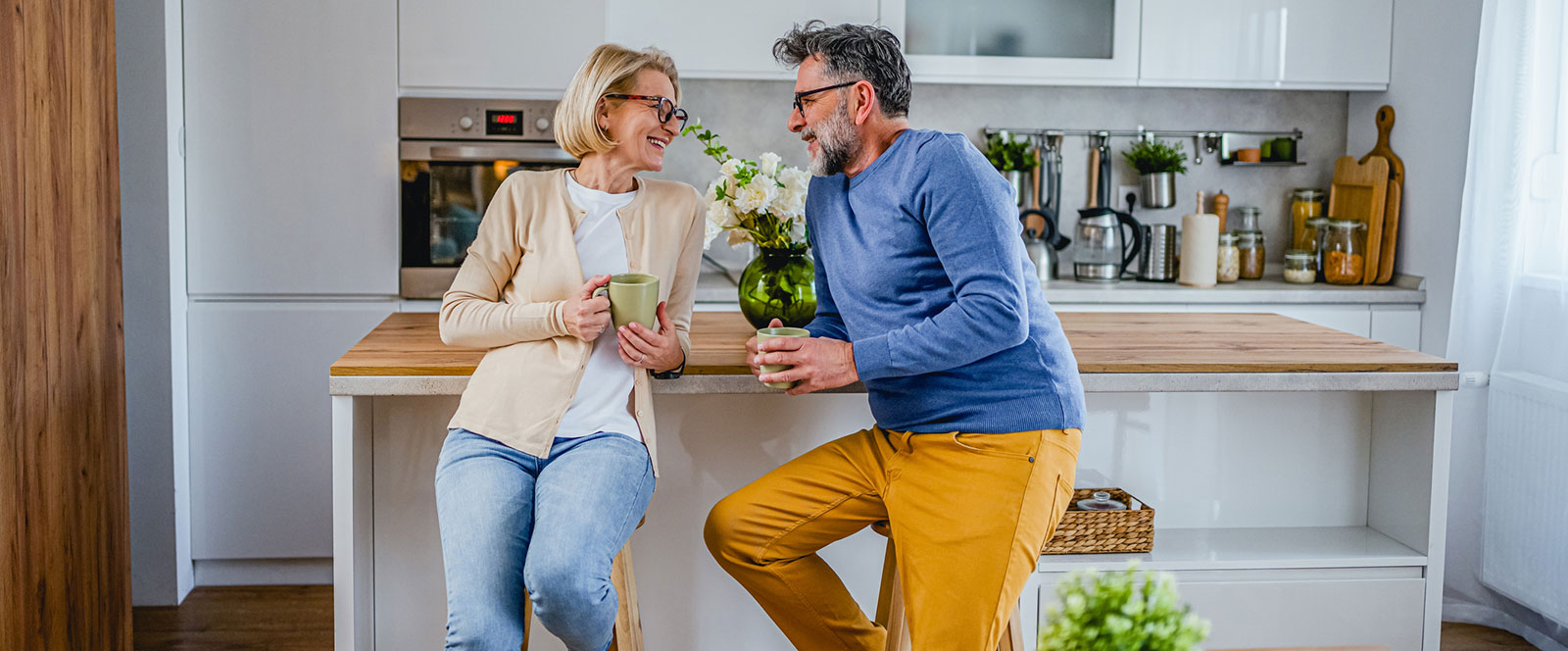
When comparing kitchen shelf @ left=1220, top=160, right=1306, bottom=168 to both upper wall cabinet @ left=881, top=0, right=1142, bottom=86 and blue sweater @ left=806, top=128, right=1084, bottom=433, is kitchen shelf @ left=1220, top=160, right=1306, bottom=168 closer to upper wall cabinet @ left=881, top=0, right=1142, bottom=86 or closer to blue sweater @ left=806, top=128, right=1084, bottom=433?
upper wall cabinet @ left=881, top=0, right=1142, bottom=86

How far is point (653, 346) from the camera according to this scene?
1.76 meters

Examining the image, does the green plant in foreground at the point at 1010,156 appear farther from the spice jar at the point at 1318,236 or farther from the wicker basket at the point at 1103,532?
the wicker basket at the point at 1103,532

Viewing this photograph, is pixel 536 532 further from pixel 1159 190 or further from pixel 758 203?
pixel 1159 190

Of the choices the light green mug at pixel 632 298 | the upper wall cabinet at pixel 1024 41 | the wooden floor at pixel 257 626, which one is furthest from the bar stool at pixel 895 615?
the upper wall cabinet at pixel 1024 41

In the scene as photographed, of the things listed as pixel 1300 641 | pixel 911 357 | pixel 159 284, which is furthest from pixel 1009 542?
pixel 159 284

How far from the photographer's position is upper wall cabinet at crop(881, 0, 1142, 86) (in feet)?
11.4

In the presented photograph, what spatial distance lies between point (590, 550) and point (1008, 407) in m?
0.64

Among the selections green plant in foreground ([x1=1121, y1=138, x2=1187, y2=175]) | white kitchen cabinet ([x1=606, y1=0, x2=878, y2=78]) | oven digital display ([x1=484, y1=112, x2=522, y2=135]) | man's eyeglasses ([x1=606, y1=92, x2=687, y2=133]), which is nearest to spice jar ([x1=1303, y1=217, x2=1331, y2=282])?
green plant in foreground ([x1=1121, y1=138, x2=1187, y2=175])

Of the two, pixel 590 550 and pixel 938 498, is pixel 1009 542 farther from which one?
pixel 590 550

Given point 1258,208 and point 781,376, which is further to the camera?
point 1258,208

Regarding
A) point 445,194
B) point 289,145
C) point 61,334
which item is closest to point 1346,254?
point 445,194

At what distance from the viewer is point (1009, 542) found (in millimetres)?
1687

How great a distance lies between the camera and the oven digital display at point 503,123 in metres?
3.19

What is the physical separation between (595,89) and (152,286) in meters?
1.75
